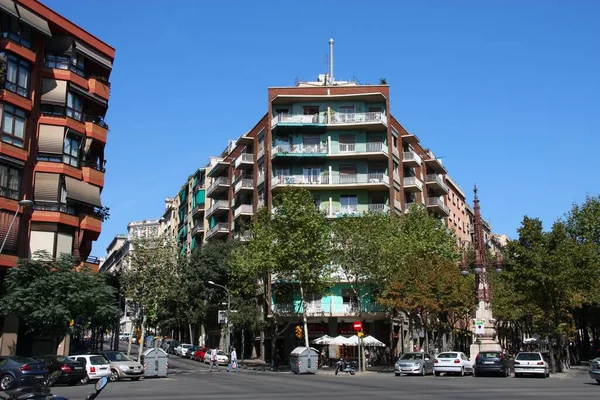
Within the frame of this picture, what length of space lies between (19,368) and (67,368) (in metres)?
3.91

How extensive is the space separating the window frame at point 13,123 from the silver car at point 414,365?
26090mm

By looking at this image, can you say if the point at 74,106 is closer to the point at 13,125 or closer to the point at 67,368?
the point at 13,125

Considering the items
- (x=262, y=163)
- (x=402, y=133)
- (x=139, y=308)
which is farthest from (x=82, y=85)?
(x=402, y=133)

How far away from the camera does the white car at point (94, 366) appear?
29781 mm

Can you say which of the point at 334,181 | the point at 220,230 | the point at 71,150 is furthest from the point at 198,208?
the point at 71,150

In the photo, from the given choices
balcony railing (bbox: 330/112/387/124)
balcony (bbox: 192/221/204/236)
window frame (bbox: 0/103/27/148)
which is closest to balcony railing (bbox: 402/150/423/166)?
balcony railing (bbox: 330/112/387/124)

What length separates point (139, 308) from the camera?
48875 millimetres

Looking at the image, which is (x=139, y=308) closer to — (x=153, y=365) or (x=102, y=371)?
(x=153, y=365)

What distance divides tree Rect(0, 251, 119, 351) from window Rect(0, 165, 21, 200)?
3966 millimetres

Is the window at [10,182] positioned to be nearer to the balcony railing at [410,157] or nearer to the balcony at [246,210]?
the balcony at [246,210]

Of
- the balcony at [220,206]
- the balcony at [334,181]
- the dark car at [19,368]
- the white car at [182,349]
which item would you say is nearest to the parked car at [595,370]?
the dark car at [19,368]

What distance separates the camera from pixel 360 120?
61.4m

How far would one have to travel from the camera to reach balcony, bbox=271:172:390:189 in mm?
59969

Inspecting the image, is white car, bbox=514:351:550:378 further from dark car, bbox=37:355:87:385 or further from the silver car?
dark car, bbox=37:355:87:385
